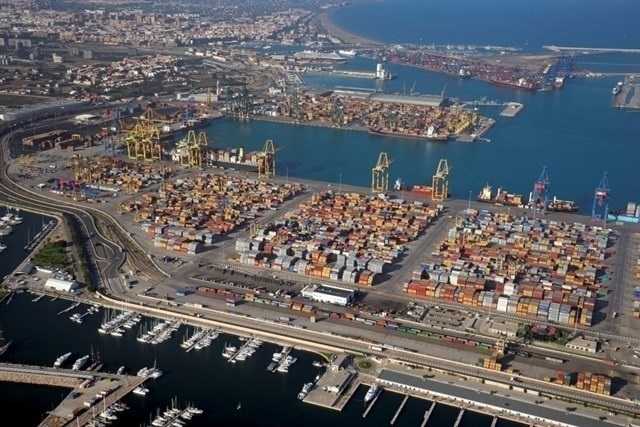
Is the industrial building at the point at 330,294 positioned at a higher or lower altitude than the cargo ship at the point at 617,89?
lower

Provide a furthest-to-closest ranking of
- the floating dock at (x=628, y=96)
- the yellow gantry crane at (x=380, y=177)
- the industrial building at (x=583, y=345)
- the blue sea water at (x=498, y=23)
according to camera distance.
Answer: the blue sea water at (x=498, y=23)
the floating dock at (x=628, y=96)
the yellow gantry crane at (x=380, y=177)
the industrial building at (x=583, y=345)

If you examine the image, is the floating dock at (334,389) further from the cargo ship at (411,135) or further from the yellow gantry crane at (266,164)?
the cargo ship at (411,135)

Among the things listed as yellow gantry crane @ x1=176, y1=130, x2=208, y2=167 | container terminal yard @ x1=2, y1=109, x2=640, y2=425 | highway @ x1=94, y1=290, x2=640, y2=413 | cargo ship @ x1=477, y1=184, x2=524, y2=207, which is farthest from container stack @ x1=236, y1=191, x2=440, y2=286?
yellow gantry crane @ x1=176, y1=130, x2=208, y2=167

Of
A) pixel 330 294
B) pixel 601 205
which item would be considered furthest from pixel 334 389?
pixel 601 205

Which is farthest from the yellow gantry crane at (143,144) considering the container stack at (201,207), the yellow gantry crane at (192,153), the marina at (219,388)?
the marina at (219,388)

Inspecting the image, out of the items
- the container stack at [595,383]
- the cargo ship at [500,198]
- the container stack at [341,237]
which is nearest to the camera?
the container stack at [595,383]

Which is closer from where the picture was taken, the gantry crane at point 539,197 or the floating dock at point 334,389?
the floating dock at point 334,389

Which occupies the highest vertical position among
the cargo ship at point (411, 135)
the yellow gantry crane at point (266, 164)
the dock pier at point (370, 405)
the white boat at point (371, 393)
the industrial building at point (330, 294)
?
the cargo ship at point (411, 135)
